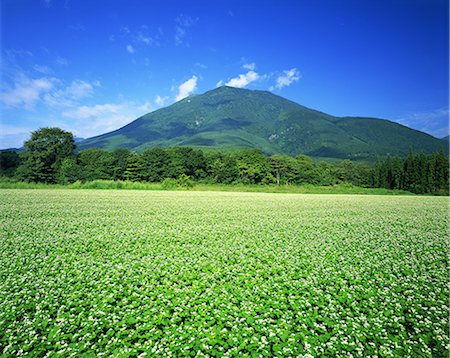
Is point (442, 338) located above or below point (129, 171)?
below

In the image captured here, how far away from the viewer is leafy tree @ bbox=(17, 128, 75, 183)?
1925 inches

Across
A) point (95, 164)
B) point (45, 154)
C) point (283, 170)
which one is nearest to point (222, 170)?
point (283, 170)

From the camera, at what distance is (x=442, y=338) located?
4672 mm

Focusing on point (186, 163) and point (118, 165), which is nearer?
point (118, 165)

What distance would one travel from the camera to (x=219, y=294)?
6.21m

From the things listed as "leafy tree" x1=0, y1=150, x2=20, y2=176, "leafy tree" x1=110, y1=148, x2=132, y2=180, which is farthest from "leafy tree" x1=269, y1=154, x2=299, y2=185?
"leafy tree" x1=0, y1=150, x2=20, y2=176

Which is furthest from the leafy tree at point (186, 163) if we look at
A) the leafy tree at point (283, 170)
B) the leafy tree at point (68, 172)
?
the leafy tree at point (283, 170)

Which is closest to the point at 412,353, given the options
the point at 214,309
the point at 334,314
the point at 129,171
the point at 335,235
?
the point at 334,314

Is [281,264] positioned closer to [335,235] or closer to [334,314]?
→ [334,314]

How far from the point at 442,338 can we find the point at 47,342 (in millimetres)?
6877

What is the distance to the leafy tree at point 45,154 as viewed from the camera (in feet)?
160

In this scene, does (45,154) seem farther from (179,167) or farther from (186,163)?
(186,163)

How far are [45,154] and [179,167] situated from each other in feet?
87.9

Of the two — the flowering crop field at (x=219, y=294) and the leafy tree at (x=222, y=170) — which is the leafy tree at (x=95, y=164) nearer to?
the leafy tree at (x=222, y=170)
